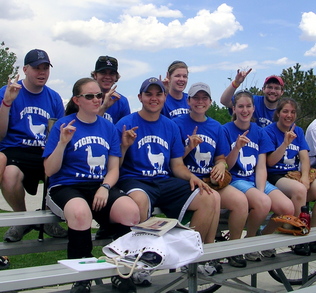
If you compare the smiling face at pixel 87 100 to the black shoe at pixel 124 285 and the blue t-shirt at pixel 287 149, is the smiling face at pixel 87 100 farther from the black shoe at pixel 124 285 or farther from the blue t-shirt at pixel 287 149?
the blue t-shirt at pixel 287 149

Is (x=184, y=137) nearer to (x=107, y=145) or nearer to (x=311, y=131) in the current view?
(x=107, y=145)

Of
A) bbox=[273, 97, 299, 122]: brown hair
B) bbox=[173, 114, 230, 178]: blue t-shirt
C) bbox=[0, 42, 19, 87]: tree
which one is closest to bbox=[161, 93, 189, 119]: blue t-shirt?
bbox=[173, 114, 230, 178]: blue t-shirt

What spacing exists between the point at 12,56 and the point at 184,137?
99.4 ft

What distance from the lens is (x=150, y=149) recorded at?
12.5 feet

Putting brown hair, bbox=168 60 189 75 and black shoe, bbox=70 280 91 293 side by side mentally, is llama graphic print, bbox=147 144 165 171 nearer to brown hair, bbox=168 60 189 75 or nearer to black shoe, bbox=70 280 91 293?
black shoe, bbox=70 280 91 293

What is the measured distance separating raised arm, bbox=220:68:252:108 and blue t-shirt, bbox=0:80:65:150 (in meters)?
2.14

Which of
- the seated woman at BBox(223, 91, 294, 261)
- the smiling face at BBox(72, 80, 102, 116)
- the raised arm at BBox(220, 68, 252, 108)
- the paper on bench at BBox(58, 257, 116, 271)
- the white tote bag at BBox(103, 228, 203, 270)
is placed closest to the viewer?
the paper on bench at BBox(58, 257, 116, 271)

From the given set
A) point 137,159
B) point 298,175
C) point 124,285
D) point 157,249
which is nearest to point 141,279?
point 124,285

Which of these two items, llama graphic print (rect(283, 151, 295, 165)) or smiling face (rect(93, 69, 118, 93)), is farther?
llama graphic print (rect(283, 151, 295, 165))

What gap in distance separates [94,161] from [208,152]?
1.15 m

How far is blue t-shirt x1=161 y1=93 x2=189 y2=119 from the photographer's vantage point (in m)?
4.71

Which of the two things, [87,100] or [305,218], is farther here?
[305,218]

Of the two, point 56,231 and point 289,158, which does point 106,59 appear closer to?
point 56,231

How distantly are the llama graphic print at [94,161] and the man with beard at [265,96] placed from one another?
7.35 feet
